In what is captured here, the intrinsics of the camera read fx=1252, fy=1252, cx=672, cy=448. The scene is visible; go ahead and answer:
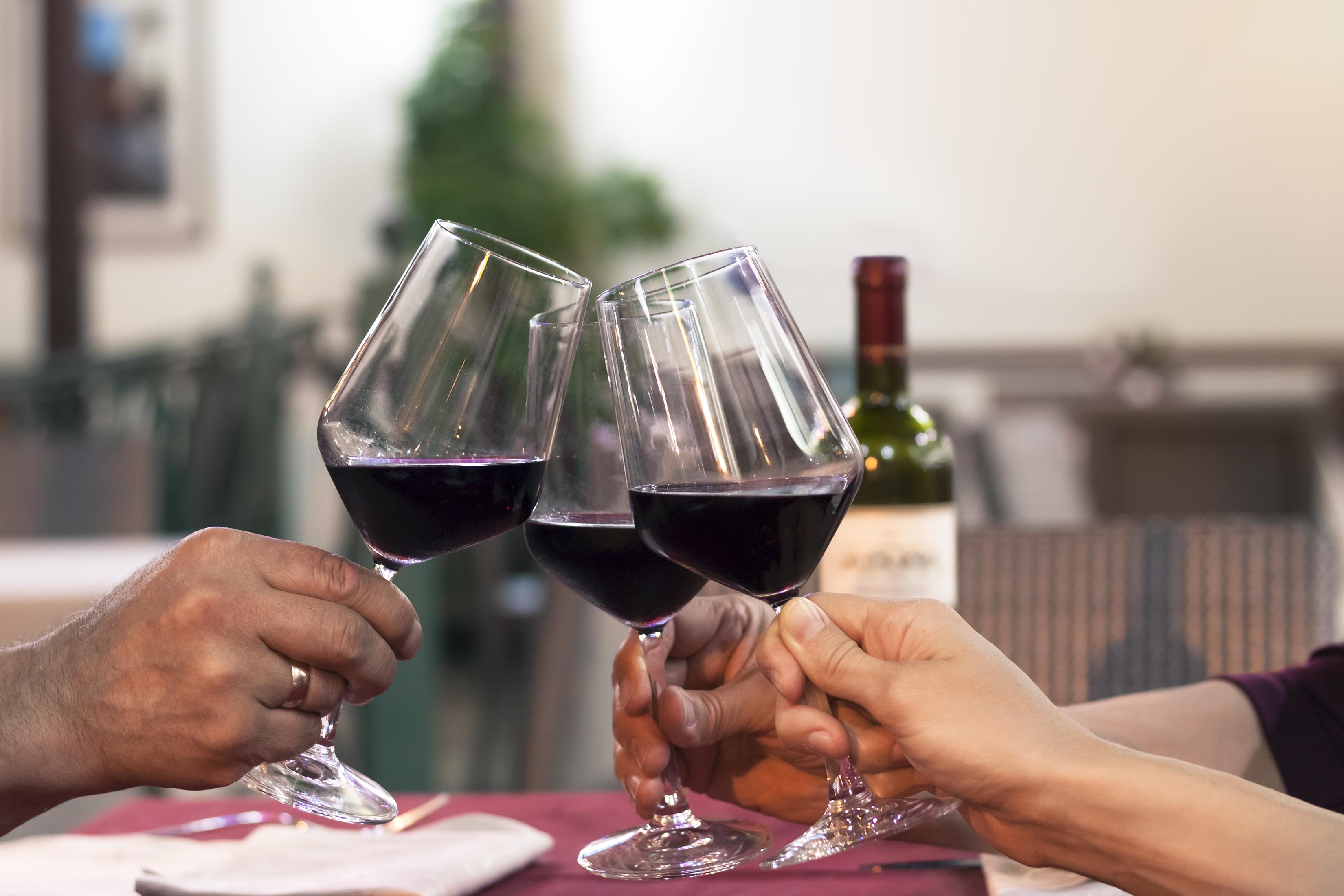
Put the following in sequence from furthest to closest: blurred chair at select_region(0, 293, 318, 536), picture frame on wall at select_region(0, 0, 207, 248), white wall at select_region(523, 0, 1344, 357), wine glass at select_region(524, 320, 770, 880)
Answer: white wall at select_region(523, 0, 1344, 357) → picture frame on wall at select_region(0, 0, 207, 248) → blurred chair at select_region(0, 293, 318, 536) → wine glass at select_region(524, 320, 770, 880)

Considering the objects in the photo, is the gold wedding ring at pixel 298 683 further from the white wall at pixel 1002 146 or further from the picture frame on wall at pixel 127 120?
the picture frame on wall at pixel 127 120

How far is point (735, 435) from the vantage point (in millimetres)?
646

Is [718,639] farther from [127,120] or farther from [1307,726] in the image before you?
[127,120]

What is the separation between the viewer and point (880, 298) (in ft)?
3.17

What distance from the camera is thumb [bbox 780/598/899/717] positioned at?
63cm

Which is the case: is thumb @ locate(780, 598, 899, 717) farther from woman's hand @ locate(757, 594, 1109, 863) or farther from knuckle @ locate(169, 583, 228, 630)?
knuckle @ locate(169, 583, 228, 630)

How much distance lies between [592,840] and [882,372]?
42cm

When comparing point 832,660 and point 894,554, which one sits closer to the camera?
point 832,660

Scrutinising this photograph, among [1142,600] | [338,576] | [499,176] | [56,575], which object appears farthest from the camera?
[499,176]

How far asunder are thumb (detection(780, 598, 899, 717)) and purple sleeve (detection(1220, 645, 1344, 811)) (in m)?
0.42


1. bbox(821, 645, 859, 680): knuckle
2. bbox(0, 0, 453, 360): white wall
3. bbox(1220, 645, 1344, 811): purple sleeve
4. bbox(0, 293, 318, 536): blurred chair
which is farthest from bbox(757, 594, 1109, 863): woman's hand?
bbox(0, 0, 453, 360): white wall

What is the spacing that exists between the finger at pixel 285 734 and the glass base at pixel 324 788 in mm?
15

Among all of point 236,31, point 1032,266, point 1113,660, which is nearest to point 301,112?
point 236,31

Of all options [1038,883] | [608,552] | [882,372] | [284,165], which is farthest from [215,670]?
[284,165]
